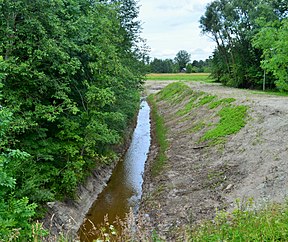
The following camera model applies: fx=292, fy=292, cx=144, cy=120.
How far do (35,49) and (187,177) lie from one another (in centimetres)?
868

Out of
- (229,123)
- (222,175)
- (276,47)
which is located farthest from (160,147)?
(276,47)

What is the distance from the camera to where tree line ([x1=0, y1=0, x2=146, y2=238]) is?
9.16 m

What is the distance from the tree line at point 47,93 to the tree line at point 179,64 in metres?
98.2

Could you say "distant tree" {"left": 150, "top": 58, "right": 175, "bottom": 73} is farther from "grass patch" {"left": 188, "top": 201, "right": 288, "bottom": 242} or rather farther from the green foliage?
"grass patch" {"left": 188, "top": 201, "right": 288, "bottom": 242}

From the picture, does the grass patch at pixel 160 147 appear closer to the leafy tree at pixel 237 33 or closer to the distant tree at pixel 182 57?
the leafy tree at pixel 237 33

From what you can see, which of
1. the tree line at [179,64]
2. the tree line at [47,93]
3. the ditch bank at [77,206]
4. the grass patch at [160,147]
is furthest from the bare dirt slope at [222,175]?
the tree line at [179,64]

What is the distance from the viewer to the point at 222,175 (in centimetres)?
1298

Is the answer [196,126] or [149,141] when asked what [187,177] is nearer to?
[196,126]

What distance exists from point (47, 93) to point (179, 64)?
4617 inches

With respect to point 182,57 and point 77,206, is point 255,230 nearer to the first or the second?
point 77,206

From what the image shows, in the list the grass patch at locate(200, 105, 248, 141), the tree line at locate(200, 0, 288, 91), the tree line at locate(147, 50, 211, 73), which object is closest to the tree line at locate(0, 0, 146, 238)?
the grass patch at locate(200, 105, 248, 141)

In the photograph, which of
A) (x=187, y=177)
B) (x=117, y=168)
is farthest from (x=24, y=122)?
(x=117, y=168)

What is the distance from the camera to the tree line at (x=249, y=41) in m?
28.0

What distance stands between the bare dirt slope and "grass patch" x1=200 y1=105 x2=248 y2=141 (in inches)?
22.1
